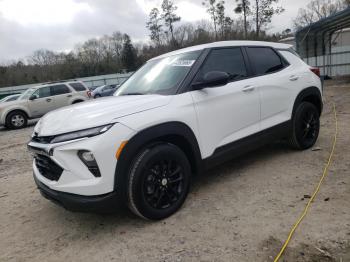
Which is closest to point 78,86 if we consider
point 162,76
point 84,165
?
point 162,76

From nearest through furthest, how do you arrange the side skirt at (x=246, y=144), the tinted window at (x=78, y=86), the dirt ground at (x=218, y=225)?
the dirt ground at (x=218, y=225), the side skirt at (x=246, y=144), the tinted window at (x=78, y=86)

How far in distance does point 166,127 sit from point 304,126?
2.79m

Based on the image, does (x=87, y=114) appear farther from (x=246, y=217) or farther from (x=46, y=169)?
(x=246, y=217)

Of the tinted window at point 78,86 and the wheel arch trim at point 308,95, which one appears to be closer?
the wheel arch trim at point 308,95

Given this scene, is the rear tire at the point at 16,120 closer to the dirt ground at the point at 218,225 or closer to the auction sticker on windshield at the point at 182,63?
the dirt ground at the point at 218,225

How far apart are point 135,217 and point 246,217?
3.82 feet

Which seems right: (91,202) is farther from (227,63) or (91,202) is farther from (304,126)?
(304,126)

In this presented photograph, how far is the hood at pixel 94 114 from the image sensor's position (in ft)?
9.02

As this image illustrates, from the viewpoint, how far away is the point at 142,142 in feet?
9.40

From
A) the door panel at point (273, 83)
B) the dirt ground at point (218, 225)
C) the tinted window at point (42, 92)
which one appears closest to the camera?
the dirt ground at point (218, 225)

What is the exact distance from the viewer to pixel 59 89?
540 inches

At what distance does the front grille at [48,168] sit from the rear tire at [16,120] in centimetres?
1118

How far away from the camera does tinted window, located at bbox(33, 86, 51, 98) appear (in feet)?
43.9

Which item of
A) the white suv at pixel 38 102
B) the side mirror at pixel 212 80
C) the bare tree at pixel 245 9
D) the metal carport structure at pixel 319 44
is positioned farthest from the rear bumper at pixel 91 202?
the bare tree at pixel 245 9
